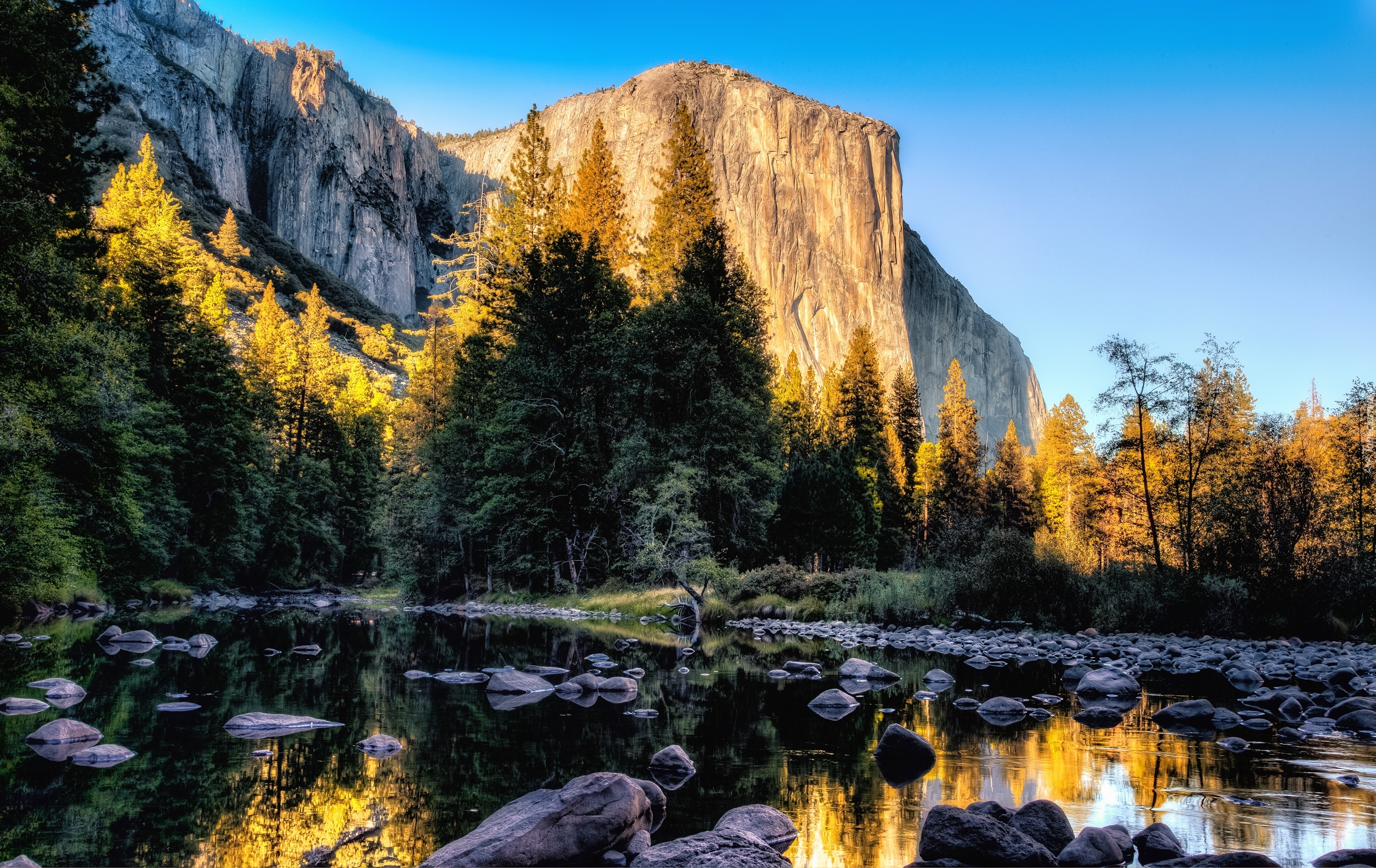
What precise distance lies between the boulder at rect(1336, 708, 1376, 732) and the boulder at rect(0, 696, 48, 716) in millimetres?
13527

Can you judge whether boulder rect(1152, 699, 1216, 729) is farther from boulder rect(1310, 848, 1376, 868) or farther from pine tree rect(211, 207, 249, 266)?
pine tree rect(211, 207, 249, 266)

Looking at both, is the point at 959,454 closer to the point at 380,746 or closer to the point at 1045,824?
the point at 380,746

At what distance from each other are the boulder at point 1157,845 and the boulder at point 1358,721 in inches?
230

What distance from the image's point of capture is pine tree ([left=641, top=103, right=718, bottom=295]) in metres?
32.8

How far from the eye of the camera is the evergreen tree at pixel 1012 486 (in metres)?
50.1

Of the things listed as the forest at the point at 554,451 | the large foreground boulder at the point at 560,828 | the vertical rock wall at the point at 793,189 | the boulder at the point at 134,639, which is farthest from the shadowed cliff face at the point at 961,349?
the large foreground boulder at the point at 560,828

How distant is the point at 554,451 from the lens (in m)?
29.1

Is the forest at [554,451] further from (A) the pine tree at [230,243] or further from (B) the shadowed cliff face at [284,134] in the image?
(B) the shadowed cliff face at [284,134]

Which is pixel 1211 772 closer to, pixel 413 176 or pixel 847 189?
pixel 847 189

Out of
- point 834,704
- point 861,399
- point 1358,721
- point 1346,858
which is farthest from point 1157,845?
point 861,399

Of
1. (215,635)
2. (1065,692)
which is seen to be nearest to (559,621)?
(215,635)

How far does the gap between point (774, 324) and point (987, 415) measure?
69.3m

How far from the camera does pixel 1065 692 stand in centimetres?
1084

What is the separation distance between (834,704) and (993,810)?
4.80 metres
